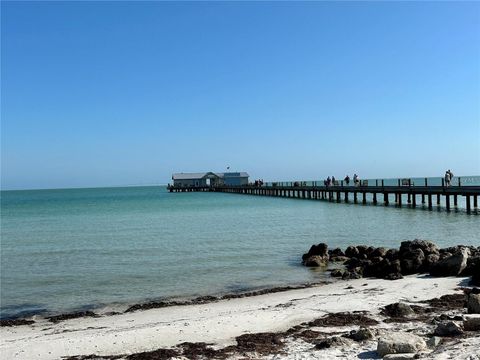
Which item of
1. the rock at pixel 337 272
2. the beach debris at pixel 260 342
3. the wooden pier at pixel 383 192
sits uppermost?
the wooden pier at pixel 383 192

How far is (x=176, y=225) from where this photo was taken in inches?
1218

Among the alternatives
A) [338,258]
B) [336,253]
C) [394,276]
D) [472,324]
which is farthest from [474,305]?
[336,253]

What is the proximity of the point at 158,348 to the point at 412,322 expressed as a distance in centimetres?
377

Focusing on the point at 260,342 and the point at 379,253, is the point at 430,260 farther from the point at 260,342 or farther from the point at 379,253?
the point at 260,342

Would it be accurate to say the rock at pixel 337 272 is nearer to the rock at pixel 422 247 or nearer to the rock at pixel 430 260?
the rock at pixel 422 247

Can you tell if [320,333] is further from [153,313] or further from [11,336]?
[11,336]

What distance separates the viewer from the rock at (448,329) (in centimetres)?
678

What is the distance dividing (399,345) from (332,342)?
971 mm

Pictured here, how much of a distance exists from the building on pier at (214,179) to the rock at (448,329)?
96.8 m

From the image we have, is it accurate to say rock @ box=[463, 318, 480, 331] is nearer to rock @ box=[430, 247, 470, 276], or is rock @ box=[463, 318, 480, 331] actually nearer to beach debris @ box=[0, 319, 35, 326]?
rock @ box=[430, 247, 470, 276]

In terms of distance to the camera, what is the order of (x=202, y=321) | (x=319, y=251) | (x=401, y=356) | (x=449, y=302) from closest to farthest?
1. (x=401, y=356)
2. (x=202, y=321)
3. (x=449, y=302)
4. (x=319, y=251)

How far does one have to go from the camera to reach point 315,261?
15562mm

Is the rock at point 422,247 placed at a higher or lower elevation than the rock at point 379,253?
higher

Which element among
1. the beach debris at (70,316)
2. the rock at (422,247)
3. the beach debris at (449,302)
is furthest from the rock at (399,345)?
the rock at (422,247)
